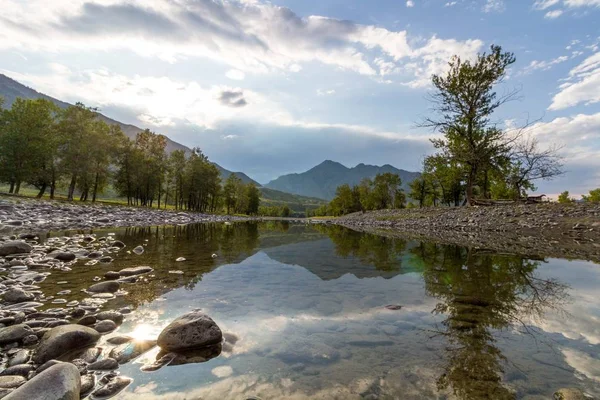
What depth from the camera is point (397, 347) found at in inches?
201

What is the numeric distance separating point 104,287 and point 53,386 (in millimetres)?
5394

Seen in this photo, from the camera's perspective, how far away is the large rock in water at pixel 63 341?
4600 mm

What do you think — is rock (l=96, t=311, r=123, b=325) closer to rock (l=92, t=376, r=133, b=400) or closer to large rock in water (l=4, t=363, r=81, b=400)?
rock (l=92, t=376, r=133, b=400)

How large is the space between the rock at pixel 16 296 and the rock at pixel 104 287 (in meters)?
1.23

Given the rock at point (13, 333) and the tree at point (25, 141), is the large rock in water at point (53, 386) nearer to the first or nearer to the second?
the rock at point (13, 333)

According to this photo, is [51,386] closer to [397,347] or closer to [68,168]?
[397,347]

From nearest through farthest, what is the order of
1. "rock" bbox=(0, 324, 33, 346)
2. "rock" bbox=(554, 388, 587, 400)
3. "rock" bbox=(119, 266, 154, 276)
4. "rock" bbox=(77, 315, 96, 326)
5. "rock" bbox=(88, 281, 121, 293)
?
"rock" bbox=(554, 388, 587, 400) → "rock" bbox=(0, 324, 33, 346) → "rock" bbox=(77, 315, 96, 326) → "rock" bbox=(88, 281, 121, 293) → "rock" bbox=(119, 266, 154, 276)

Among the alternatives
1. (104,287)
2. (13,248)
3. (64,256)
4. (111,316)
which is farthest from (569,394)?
(13,248)

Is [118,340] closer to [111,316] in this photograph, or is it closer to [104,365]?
[104,365]

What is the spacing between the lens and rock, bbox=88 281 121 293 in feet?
26.4

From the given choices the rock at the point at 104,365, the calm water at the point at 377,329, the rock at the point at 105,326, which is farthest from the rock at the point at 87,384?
the rock at the point at 105,326

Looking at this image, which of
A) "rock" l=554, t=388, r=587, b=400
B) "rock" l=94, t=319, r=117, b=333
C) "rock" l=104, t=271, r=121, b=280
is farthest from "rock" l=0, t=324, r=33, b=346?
"rock" l=554, t=388, r=587, b=400

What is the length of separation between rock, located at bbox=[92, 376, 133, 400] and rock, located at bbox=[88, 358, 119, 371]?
1.15 ft

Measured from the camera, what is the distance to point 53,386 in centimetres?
345
